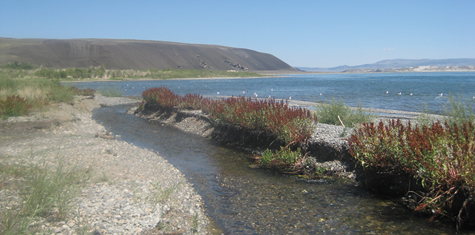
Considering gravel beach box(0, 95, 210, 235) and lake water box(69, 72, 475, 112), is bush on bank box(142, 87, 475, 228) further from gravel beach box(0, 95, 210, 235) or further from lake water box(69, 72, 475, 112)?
gravel beach box(0, 95, 210, 235)

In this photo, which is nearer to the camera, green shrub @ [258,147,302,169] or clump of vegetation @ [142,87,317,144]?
green shrub @ [258,147,302,169]

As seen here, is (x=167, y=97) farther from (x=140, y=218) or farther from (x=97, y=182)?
(x=140, y=218)

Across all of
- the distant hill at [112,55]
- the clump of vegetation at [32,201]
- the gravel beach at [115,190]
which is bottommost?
the gravel beach at [115,190]

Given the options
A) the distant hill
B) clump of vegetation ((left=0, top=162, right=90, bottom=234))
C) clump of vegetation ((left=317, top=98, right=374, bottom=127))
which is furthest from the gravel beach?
the distant hill

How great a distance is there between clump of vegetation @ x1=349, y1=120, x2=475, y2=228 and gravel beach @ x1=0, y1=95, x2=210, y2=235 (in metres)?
3.76

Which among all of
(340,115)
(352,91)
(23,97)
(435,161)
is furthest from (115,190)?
(352,91)

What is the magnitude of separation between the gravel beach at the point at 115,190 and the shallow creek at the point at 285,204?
1.77 feet

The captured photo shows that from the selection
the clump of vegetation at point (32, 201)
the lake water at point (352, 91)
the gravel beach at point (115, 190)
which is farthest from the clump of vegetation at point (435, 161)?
the clump of vegetation at point (32, 201)

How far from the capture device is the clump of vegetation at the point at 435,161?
517 cm

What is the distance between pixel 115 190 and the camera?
19.4 feet

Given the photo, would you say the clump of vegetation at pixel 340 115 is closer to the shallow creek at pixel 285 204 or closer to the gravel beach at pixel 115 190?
the shallow creek at pixel 285 204

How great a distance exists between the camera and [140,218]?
5.10 meters

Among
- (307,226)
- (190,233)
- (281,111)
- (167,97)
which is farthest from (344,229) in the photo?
(167,97)

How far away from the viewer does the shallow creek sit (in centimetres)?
542
